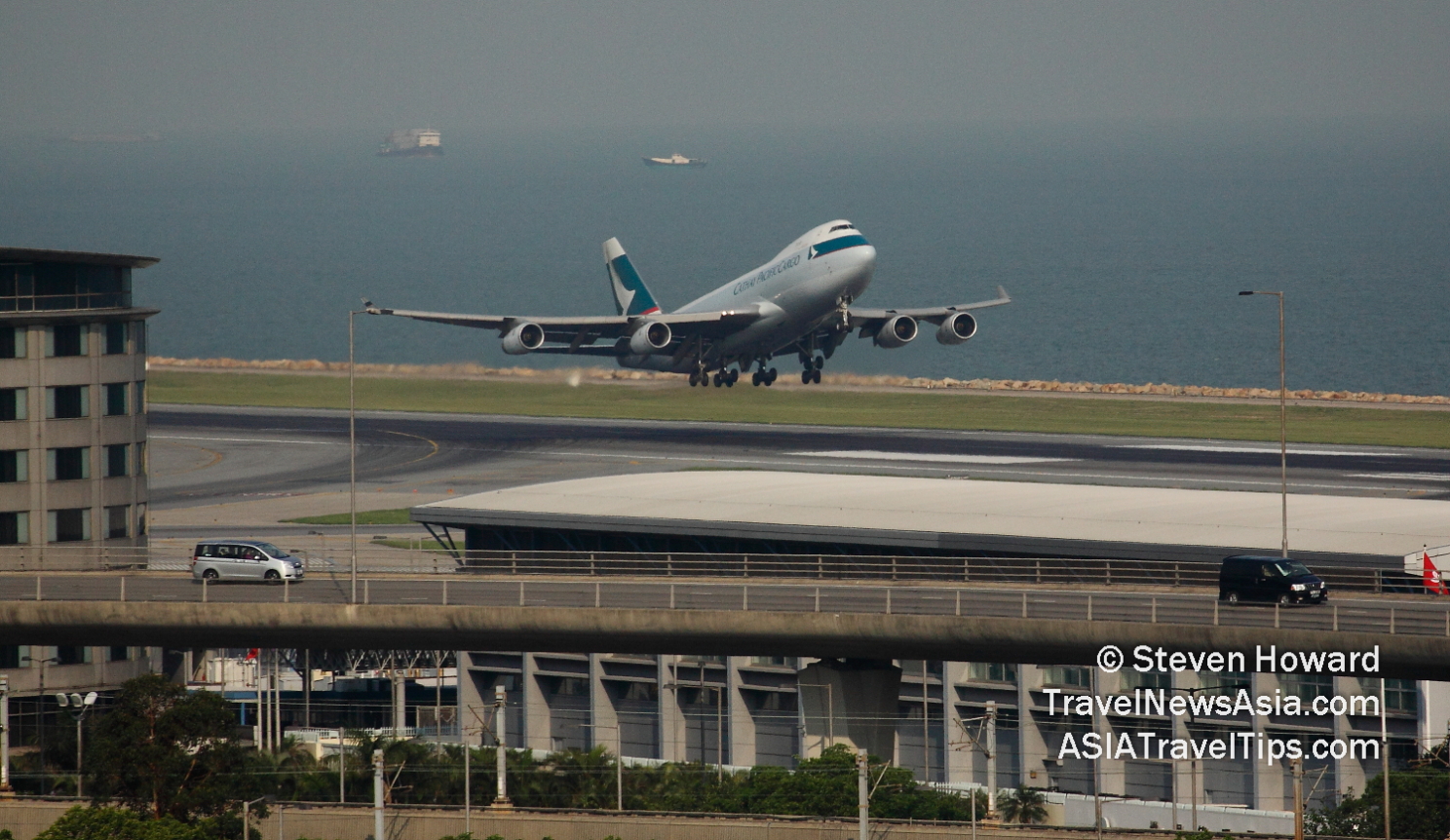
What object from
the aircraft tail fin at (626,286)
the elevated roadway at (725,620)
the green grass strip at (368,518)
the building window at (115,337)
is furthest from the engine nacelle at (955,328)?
the elevated roadway at (725,620)

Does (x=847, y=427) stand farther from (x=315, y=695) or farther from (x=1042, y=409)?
(x=315, y=695)

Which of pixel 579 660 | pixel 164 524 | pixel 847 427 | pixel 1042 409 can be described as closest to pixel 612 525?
pixel 579 660

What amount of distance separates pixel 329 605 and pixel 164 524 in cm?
5072

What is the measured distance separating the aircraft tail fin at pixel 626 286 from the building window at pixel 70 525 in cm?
7075

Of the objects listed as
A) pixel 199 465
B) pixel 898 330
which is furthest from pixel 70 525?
pixel 898 330

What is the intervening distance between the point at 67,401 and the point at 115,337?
3.04m

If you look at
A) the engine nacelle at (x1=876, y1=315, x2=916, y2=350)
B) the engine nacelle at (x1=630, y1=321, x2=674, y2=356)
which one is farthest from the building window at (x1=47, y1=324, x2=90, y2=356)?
the engine nacelle at (x1=876, y1=315, x2=916, y2=350)

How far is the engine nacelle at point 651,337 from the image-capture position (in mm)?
109562

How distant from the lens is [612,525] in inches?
2889

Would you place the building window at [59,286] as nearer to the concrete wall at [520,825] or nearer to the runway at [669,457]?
the concrete wall at [520,825]

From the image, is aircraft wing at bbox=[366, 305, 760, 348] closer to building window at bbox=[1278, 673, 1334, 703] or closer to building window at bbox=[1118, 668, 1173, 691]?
building window at bbox=[1118, 668, 1173, 691]

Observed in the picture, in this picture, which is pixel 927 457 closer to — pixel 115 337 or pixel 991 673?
pixel 991 673

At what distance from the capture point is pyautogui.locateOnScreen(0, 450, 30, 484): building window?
Answer: 64.4m

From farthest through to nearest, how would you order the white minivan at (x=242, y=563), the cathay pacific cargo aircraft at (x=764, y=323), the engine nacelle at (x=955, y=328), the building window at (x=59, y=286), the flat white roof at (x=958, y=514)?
the engine nacelle at (x=955, y=328), the cathay pacific cargo aircraft at (x=764, y=323), the flat white roof at (x=958, y=514), the building window at (x=59, y=286), the white minivan at (x=242, y=563)
